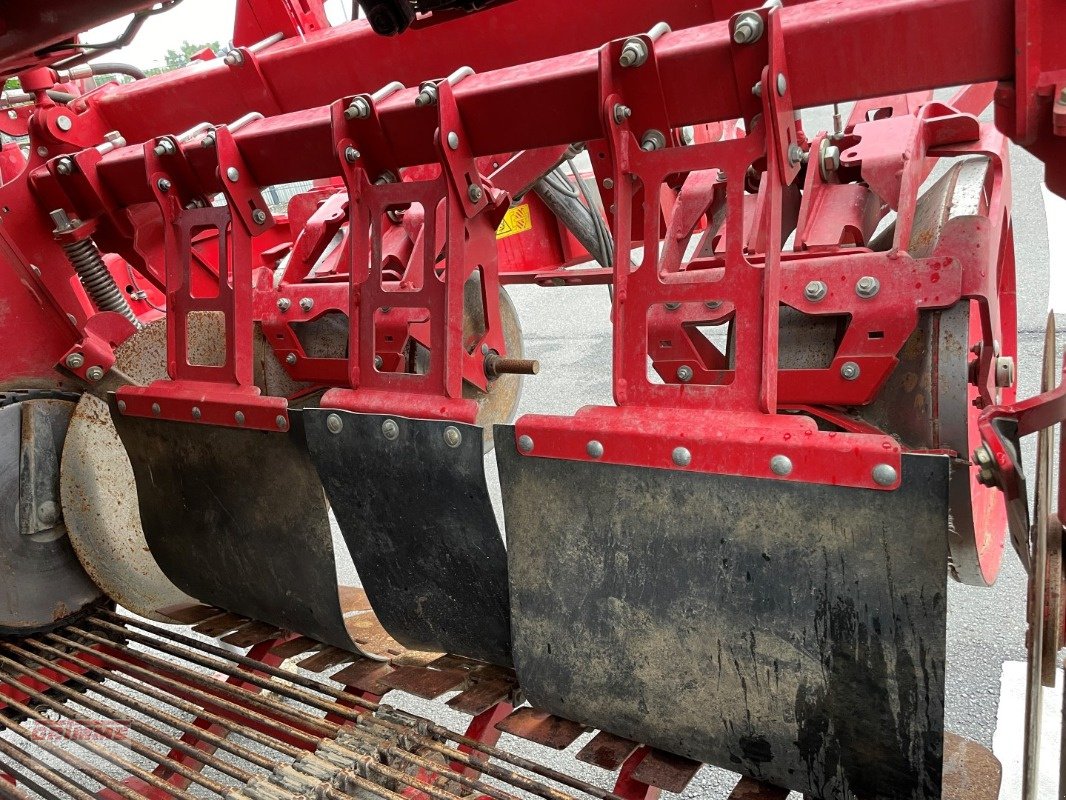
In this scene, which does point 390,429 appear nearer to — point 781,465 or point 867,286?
point 781,465

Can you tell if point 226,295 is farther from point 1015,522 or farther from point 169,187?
point 1015,522

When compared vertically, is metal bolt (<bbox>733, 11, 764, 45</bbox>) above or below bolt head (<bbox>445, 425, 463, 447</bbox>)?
above

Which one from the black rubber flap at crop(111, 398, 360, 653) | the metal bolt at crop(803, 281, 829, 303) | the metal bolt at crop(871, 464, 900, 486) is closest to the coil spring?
the black rubber flap at crop(111, 398, 360, 653)

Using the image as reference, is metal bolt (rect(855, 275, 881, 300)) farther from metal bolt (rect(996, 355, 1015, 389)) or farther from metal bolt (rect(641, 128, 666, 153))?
metal bolt (rect(641, 128, 666, 153))

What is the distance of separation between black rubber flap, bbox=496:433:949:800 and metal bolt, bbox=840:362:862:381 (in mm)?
498

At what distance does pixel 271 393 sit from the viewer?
2.79m

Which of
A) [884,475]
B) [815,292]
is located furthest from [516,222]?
[884,475]

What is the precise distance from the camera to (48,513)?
8.00 feet

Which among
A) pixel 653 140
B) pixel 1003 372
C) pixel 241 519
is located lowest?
Result: pixel 241 519

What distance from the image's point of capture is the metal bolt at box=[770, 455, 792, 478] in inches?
53.8

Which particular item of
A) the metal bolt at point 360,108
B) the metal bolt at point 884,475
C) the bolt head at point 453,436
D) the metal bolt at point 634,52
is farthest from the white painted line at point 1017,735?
the metal bolt at point 360,108

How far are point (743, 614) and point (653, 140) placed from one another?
0.85 metres

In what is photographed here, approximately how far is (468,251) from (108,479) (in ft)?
4.45

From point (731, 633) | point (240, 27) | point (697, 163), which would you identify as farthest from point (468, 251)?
point (240, 27)
